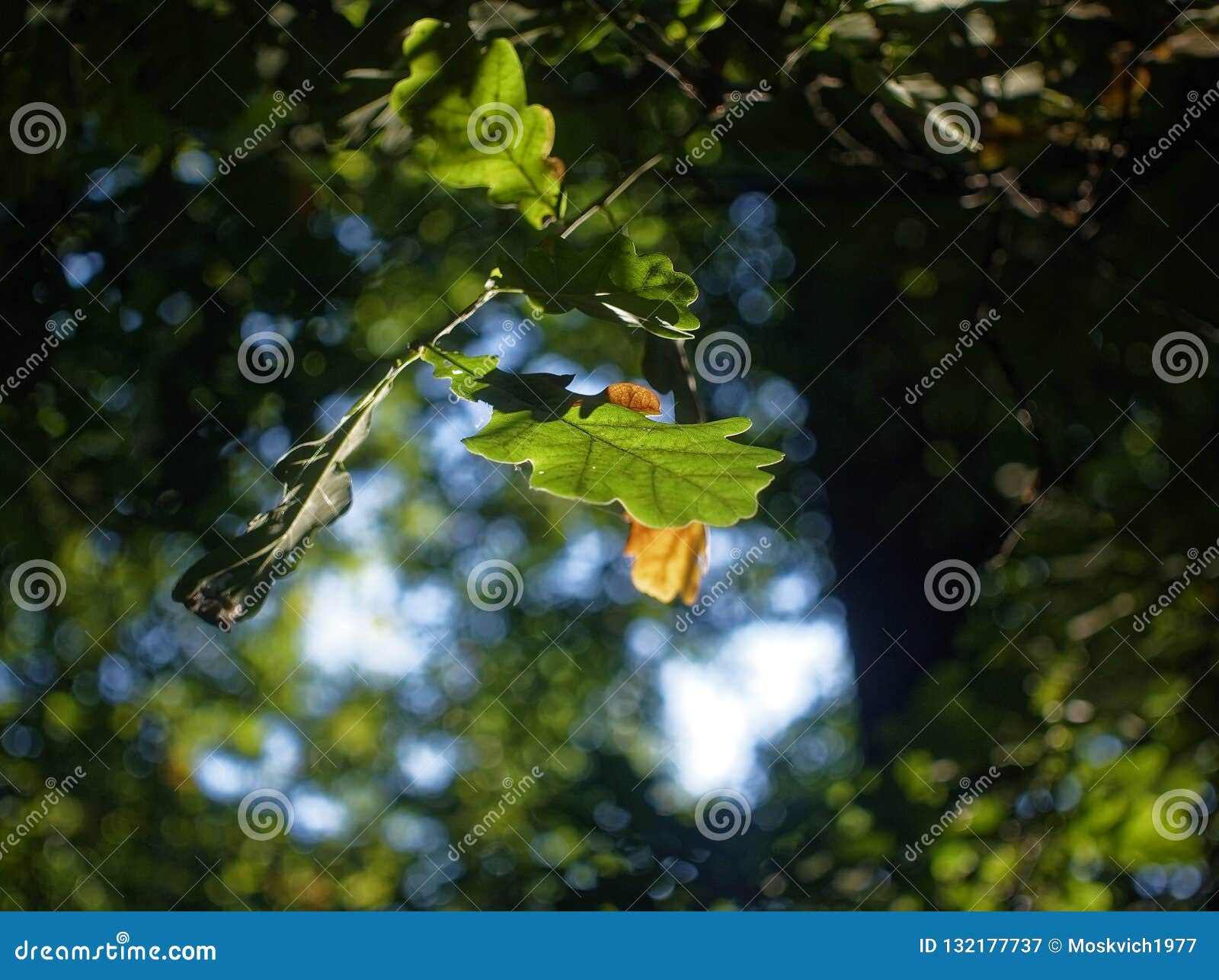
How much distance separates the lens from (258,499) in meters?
3.21

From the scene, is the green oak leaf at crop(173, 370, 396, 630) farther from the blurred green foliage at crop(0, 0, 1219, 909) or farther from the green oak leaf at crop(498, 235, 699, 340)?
the blurred green foliage at crop(0, 0, 1219, 909)

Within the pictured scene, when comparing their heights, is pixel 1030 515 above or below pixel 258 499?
above

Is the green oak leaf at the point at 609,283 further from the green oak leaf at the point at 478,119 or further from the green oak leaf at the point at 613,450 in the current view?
the green oak leaf at the point at 478,119

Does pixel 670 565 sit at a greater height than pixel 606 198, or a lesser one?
lesser

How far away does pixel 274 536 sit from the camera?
3.47 ft

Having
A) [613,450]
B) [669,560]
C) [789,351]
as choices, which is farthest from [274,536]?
[789,351]

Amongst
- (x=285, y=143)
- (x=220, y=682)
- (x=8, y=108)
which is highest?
(x=285, y=143)

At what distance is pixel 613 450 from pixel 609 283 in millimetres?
194

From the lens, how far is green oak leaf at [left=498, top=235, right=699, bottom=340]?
0.92m

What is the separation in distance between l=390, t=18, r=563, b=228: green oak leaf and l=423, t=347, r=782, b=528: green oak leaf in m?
0.47

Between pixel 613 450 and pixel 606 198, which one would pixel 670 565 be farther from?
pixel 606 198

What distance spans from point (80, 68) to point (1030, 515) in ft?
8.55

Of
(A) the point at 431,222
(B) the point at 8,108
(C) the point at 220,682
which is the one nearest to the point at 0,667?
(C) the point at 220,682

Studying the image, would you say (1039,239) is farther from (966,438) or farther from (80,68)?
(80,68)
